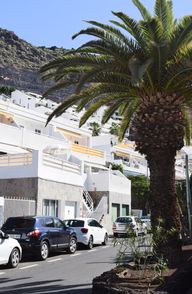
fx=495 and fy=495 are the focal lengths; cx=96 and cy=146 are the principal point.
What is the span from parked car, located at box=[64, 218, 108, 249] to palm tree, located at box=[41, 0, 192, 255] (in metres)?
11.0

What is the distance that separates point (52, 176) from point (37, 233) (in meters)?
13.4

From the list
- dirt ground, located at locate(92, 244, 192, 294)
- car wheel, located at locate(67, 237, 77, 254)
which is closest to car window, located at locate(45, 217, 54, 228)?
car wheel, located at locate(67, 237, 77, 254)

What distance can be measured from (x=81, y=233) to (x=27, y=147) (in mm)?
19411

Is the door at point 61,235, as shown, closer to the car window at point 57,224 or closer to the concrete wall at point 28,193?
the car window at point 57,224

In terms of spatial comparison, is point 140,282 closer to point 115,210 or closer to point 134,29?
point 134,29

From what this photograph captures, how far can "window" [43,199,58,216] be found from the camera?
31223 mm

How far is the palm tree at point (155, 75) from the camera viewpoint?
44.0ft

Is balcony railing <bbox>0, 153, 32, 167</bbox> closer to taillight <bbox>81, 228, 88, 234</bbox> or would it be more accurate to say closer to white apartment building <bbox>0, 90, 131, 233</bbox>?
white apartment building <bbox>0, 90, 131, 233</bbox>

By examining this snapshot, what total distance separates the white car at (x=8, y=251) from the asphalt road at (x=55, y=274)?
28cm

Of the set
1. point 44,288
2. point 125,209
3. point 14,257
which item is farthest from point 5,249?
point 125,209

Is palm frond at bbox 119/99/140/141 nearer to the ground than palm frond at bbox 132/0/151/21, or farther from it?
nearer to the ground

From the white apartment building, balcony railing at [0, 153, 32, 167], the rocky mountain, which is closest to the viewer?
the white apartment building

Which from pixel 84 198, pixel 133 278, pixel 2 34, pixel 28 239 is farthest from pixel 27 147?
pixel 2 34

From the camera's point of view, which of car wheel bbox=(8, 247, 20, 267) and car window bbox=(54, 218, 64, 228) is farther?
car window bbox=(54, 218, 64, 228)
